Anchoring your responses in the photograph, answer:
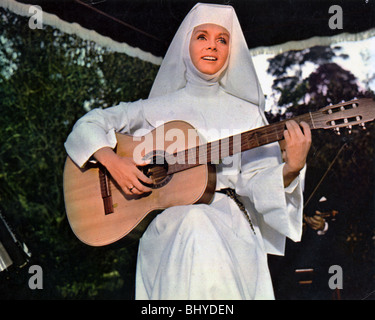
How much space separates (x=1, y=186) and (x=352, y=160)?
8.11 ft

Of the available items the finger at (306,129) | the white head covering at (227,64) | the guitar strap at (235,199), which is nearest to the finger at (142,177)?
the guitar strap at (235,199)

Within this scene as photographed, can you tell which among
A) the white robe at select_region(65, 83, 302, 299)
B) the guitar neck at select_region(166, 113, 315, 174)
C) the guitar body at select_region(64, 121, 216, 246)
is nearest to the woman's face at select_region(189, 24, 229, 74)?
the white robe at select_region(65, 83, 302, 299)

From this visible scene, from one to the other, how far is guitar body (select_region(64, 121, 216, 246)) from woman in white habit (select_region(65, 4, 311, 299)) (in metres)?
0.07

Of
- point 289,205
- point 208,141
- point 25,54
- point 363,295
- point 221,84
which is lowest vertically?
point 363,295

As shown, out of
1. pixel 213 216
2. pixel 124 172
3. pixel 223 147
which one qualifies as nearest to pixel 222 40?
pixel 223 147

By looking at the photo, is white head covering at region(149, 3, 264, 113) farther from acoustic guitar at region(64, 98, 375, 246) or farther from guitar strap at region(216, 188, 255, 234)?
guitar strap at region(216, 188, 255, 234)

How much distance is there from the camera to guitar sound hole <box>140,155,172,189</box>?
312cm

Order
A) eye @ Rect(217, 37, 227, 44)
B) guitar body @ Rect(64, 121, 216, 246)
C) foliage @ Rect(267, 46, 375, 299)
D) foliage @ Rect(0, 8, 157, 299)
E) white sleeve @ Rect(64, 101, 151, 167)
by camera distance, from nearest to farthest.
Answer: guitar body @ Rect(64, 121, 216, 246)
white sleeve @ Rect(64, 101, 151, 167)
eye @ Rect(217, 37, 227, 44)
foliage @ Rect(267, 46, 375, 299)
foliage @ Rect(0, 8, 157, 299)

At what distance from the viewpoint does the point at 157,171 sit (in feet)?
10.4

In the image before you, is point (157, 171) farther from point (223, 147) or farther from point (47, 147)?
point (47, 147)

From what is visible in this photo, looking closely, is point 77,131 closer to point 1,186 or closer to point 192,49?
point 192,49

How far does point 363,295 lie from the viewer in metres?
3.94

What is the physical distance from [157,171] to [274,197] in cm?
64
